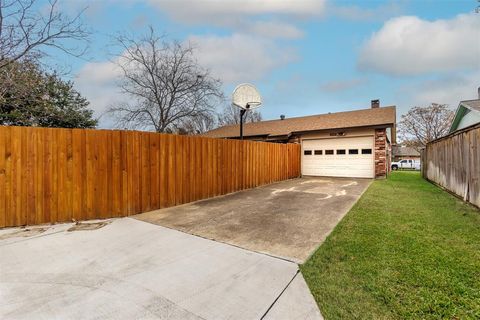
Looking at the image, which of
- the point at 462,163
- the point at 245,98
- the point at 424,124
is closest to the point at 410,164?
the point at 424,124

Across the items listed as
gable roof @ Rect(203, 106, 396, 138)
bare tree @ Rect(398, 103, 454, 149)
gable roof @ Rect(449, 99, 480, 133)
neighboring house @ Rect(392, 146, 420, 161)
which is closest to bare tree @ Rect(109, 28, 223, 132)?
gable roof @ Rect(203, 106, 396, 138)

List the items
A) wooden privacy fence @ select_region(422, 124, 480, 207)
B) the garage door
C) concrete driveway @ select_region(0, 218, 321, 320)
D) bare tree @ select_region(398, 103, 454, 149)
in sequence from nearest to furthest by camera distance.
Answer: concrete driveway @ select_region(0, 218, 321, 320) < wooden privacy fence @ select_region(422, 124, 480, 207) < the garage door < bare tree @ select_region(398, 103, 454, 149)

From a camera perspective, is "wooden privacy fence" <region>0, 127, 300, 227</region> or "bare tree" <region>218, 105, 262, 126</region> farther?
"bare tree" <region>218, 105, 262, 126</region>

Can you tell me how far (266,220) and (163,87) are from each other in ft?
57.2

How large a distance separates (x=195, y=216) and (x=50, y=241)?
8.11ft

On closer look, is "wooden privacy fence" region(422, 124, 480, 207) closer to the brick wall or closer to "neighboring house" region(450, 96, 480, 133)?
the brick wall

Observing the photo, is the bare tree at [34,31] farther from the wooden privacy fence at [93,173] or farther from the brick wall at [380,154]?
the brick wall at [380,154]

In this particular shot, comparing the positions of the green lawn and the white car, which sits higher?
the white car

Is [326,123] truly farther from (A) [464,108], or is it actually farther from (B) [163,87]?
(B) [163,87]

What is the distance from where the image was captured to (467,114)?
14195 mm

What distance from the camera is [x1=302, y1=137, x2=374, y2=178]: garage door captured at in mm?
12406

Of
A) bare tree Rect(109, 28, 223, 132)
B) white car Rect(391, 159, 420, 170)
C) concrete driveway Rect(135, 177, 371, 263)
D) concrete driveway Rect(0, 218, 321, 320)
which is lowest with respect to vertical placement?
concrete driveway Rect(0, 218, 321, 320)

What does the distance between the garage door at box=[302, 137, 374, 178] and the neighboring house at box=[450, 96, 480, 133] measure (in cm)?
489

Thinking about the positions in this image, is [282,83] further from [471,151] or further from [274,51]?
[471,151]
